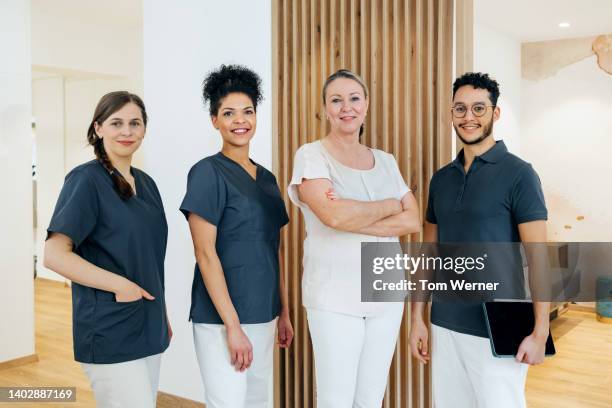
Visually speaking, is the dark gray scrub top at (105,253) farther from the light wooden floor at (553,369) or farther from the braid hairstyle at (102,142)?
the light wooden floor at (553,369)

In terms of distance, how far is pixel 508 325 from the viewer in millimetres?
1793

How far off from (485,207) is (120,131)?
3.90 feet

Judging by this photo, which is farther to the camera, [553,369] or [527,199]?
[553,369]

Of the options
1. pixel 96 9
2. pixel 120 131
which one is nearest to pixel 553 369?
pixel 120 131

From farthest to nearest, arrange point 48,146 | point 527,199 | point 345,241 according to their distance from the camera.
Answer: point 48,146 < point 345,241 < point 527,199

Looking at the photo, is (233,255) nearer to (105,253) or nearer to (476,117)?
(105,253)

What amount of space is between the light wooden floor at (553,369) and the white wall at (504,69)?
2141mm

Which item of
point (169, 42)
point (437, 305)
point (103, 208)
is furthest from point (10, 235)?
point (437, 305)

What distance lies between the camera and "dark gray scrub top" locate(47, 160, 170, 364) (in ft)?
6.04

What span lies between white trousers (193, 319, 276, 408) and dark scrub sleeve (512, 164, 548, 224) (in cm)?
96

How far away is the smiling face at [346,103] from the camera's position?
6.68 ft

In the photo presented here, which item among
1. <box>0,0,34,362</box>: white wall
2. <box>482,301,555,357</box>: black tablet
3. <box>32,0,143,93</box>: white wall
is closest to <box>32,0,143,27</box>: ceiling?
<box>32,0,143,93</box>: white wall

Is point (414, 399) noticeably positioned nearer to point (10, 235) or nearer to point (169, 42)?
point (169, 42)

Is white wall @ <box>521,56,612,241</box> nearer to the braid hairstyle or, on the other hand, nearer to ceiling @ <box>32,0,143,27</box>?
ceiling @ <box>32,0,143,27</box>
